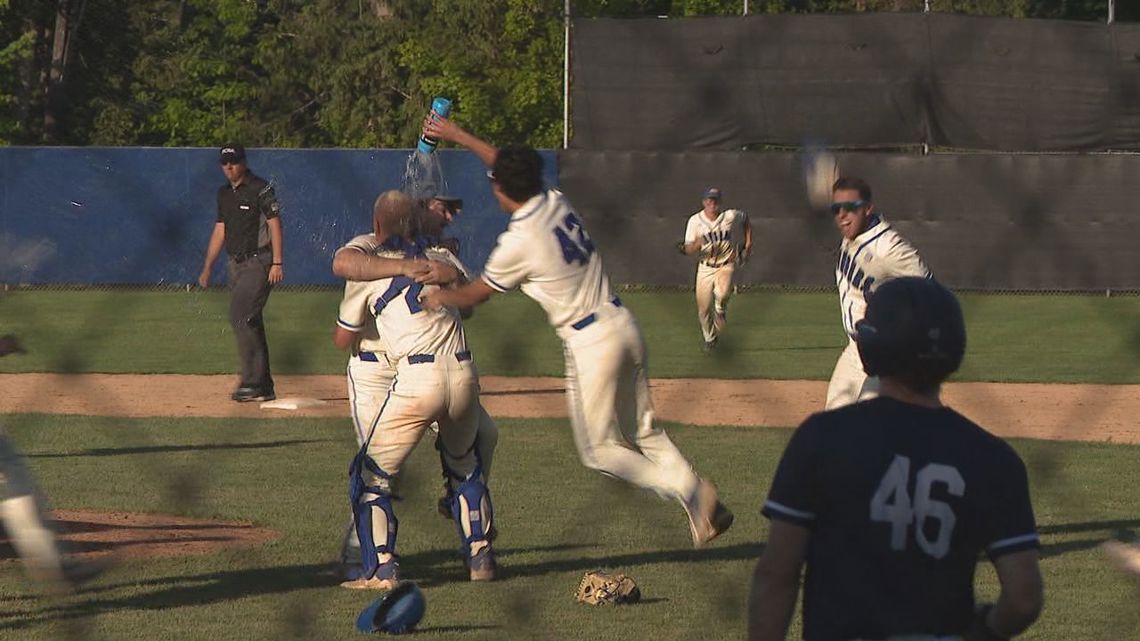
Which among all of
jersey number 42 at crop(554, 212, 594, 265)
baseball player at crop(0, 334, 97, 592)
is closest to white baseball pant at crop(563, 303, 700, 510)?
jersey number 42 at crop(554, 212, 594, 265)

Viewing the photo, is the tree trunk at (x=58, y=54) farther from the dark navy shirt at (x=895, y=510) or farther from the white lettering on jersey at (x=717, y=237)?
the dark navy shirt at (x=895, y=510)

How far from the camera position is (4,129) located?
2109 cm

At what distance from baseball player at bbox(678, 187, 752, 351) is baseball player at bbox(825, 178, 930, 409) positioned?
327 inches

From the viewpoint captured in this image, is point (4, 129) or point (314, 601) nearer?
point (314, 601)

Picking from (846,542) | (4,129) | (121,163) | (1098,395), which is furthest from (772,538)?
(4,129)

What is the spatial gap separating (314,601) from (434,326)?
1095 millimetres

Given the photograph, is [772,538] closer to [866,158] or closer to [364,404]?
[364,404]

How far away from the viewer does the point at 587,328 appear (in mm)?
5902

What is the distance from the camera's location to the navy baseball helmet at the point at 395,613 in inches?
201

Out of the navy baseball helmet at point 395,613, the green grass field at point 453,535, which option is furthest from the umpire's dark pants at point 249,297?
the navy baseball helmet at point 395,613

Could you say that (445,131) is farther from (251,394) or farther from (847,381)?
(251,394)

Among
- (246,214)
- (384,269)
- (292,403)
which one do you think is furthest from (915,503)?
(292,403)

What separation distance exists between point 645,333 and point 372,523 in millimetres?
11679

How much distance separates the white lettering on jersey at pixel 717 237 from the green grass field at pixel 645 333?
35.3 inches
